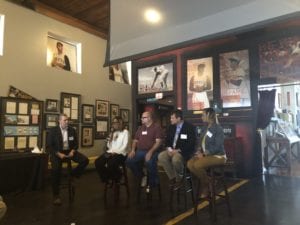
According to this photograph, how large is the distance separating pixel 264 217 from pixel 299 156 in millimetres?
5855

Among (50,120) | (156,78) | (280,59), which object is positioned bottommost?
(50,120)

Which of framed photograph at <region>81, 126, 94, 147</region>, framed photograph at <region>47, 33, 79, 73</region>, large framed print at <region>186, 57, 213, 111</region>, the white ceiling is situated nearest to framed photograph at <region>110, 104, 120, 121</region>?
framed photograph at <region>81, 126, 94, 147</region>

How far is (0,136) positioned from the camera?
5.21 meters

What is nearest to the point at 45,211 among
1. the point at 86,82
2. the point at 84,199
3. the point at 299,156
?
the point at 84,199

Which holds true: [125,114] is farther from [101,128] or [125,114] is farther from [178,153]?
[178,153]

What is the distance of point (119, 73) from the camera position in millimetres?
8367

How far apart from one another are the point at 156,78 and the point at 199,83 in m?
1.09

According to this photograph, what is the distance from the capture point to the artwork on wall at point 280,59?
212 inches

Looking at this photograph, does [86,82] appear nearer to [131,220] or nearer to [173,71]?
[173,71]

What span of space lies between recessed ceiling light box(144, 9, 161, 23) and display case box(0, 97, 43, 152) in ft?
12.6

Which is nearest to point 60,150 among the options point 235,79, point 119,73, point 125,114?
point 235,79

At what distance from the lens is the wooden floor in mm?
3049

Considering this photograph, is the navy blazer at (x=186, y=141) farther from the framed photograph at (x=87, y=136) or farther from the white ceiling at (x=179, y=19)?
the framed photograph at (x=87, y=136)

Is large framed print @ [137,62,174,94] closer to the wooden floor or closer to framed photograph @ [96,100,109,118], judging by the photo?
framed photograph @ [96,100,109,118]
